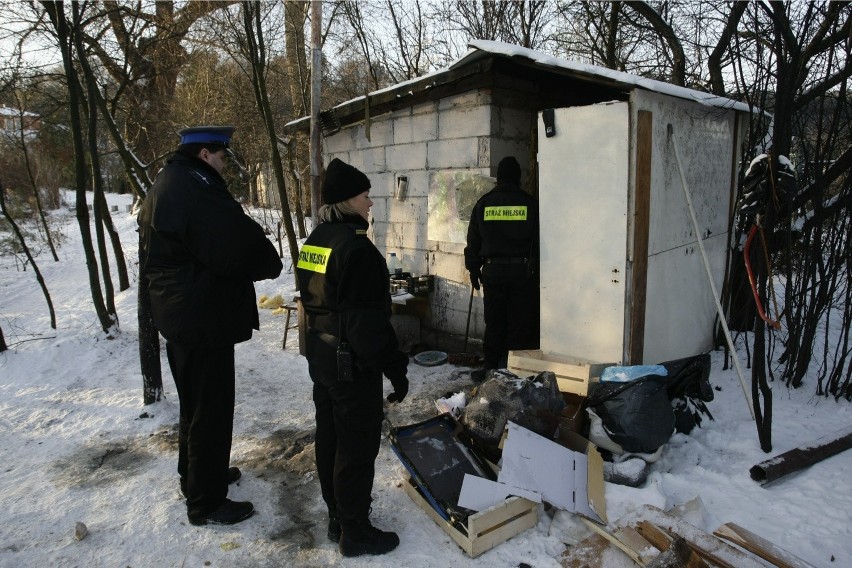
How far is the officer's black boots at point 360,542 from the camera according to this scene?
2.57 metres

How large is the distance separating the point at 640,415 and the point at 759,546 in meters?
0.94

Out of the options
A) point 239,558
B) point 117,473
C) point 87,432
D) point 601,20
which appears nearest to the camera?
point 239,558

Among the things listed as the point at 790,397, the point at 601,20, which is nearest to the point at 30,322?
the point at 790,397

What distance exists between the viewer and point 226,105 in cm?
1134

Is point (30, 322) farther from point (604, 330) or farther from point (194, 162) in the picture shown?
point (604, 330)

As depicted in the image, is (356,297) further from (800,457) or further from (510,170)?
(800,457)

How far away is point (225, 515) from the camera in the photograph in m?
2.85

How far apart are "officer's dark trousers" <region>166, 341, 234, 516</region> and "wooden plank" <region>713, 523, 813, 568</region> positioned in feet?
8.74

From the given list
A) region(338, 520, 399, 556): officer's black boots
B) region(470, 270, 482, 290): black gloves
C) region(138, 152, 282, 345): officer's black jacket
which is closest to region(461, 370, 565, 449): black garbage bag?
region(338, 520, 399, 556): officer's black boots

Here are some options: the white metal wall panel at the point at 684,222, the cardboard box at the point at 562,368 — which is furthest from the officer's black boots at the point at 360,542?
the white metal wall panel at the point at 684,222

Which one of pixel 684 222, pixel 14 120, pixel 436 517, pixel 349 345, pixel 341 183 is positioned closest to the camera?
pixel 349 345

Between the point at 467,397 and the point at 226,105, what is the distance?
10.2 metres

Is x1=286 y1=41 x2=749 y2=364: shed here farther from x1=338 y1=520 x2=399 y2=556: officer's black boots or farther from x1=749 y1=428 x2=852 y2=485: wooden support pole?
x1=338 y1=520 x2=399 y2=556: officer's black boots

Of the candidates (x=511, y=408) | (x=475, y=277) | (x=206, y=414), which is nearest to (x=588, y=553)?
(x=511, y=408)
